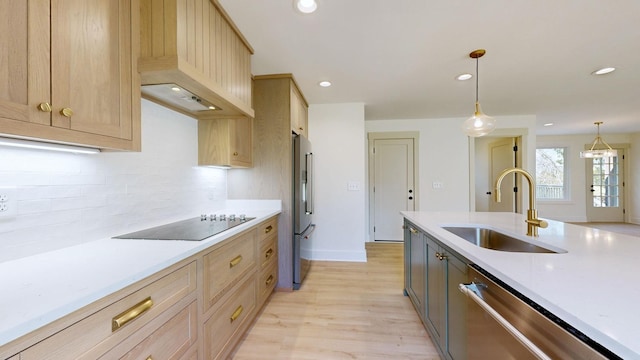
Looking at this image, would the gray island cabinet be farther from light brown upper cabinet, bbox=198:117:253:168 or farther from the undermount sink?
light brown upper cabinet, bbox=198:117:253:168

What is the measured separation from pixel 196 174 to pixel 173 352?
1430 millimetres

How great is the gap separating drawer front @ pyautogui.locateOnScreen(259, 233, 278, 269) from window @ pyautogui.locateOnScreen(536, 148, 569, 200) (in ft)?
23.3

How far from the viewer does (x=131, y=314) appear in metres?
0.86

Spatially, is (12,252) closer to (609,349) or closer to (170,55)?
(170,55)

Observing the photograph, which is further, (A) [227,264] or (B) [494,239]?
(B) [494,239]

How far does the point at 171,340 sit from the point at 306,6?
196cm

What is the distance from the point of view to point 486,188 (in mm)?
5203

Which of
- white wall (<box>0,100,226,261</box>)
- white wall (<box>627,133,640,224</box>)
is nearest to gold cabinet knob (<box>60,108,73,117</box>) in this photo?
white wall (<box>0,100,226,261</box>)

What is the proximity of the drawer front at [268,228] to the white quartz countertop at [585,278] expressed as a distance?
1.40 m

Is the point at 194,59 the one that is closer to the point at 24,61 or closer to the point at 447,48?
the point at 24,61

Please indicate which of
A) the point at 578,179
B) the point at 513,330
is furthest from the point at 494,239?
the point at 578,179

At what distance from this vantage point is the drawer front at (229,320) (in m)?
1.33

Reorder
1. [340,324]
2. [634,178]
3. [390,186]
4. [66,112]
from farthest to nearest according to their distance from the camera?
1. [634,178]
2. [390,186]
3. [340,324]
4. [66,112]

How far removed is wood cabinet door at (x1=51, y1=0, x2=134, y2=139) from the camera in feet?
2.85
